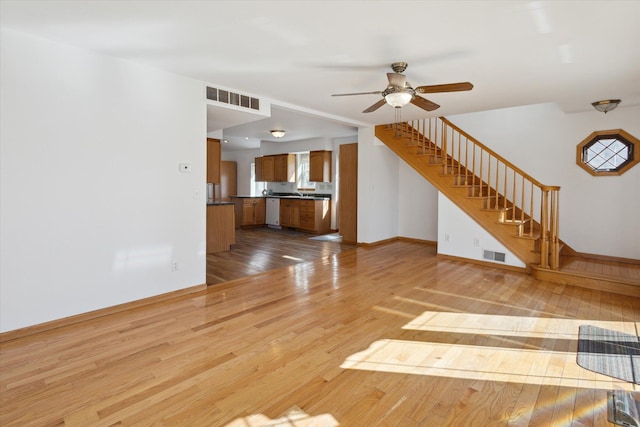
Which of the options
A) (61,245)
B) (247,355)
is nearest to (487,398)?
(247,355)

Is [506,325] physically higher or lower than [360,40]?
lower

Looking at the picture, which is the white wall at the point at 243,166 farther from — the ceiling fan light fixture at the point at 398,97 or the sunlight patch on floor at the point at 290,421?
the sunlight patch on floor at the point at 290,421

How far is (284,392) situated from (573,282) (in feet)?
14.0

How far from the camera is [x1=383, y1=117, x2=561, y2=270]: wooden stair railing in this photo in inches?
202

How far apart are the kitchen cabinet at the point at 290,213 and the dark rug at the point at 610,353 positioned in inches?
264

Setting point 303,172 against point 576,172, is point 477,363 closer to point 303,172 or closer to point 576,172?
point 576,172

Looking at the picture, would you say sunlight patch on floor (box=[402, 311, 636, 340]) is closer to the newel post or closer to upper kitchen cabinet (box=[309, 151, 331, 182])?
the newel post

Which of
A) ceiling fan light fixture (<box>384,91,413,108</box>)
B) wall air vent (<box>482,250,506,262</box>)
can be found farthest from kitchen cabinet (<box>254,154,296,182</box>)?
ceiling fan light fixture (<box>384,91,413,108</box>)

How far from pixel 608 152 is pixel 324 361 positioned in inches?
226

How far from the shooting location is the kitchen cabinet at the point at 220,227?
617 centimetres

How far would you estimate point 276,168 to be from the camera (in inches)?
389

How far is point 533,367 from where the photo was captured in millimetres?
2355

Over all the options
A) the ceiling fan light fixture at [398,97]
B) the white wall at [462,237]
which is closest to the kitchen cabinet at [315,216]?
the white wall at [462,237]

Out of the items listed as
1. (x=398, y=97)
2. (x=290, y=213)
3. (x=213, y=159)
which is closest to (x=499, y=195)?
(x=398, y=97)
